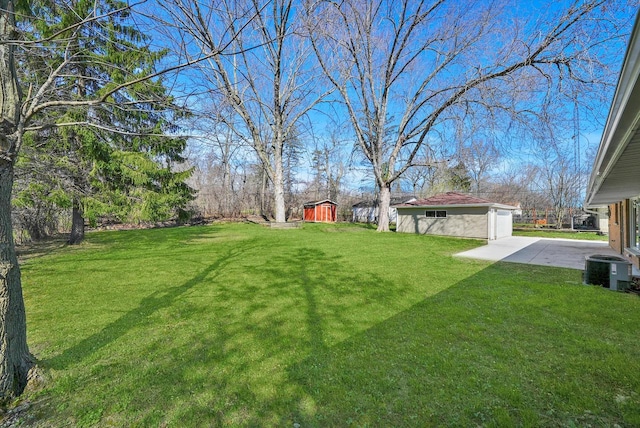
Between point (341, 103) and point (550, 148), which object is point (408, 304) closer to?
point (550, 148)

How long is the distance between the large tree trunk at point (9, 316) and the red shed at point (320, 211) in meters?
25.8

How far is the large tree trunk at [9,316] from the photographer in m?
2.16

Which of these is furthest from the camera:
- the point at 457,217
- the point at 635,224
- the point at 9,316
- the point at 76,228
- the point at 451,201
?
the point at 451,201

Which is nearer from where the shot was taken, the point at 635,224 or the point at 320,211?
the point at 635,224

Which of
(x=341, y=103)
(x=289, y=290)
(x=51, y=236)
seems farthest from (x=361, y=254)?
(x=51, y=236)

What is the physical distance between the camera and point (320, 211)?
2830cm

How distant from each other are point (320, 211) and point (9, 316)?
86.0 ft

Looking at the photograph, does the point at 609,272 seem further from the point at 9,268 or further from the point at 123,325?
the point at 9,268

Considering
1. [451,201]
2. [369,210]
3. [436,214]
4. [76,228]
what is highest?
[451,201]

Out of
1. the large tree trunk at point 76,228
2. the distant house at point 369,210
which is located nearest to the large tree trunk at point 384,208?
the distant house at point 369,210

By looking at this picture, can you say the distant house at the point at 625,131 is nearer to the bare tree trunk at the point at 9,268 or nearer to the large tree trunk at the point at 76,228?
the bare tree trunk at the point at 9,268

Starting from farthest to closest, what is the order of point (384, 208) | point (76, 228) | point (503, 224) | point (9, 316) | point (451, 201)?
1. point (384, 208)
2. point (451, 201)
3. point (503, 224)
4. point (76, 228)
5. point (9, 316)

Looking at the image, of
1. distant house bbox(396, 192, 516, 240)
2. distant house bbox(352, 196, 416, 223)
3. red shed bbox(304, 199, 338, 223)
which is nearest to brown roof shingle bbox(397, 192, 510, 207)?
distant house bbox(396, 192, 516, 240)

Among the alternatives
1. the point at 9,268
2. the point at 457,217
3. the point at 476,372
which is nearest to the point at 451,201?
the point at 457,217
